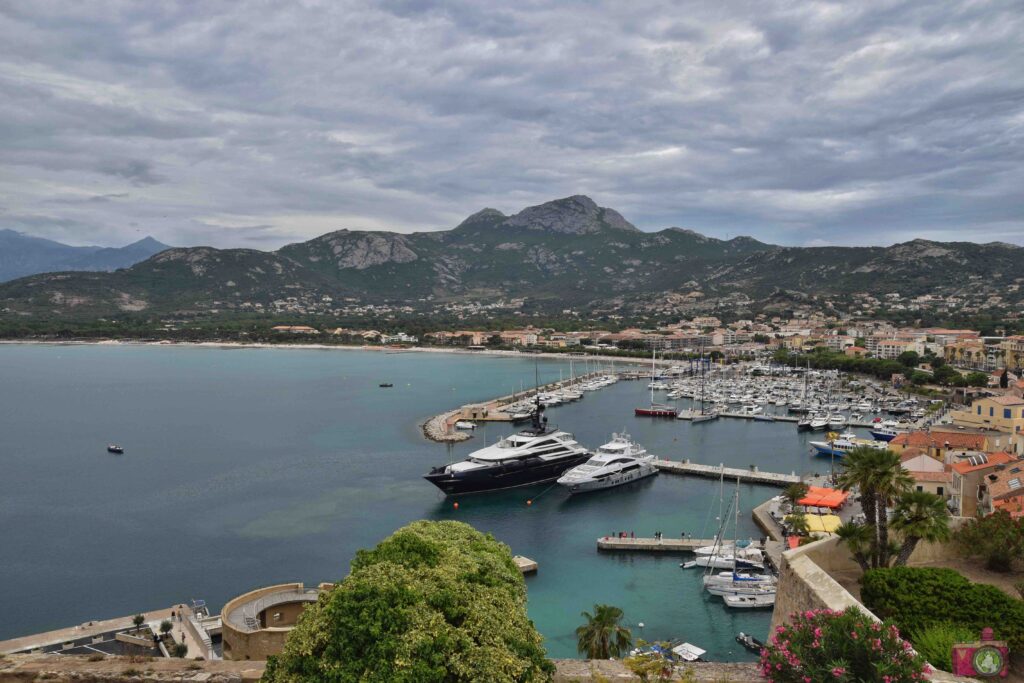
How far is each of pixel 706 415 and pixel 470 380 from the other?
3347cm

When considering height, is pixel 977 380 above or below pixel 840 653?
below

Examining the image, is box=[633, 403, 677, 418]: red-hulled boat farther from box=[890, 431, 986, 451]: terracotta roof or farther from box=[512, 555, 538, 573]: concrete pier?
box=[512, 555, 538, 573]: concrete pier

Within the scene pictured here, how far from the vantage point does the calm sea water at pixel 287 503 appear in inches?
870

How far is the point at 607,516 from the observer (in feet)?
99.3

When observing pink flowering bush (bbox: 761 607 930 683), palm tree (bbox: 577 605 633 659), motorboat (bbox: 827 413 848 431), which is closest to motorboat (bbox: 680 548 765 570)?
palm tree (bbox: 577 605 633 659)

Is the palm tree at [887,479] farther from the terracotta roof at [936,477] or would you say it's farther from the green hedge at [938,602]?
the terracotta roof at [936,477]

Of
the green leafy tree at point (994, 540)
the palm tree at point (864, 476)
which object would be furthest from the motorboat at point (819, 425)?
the green leafy tree at point (994, 540)

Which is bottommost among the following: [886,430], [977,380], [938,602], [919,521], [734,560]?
[886,430]

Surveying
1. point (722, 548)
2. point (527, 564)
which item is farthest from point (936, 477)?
point (527, 564)

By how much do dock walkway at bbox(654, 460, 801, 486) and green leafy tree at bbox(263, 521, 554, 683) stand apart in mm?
27284

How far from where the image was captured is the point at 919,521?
1218cm

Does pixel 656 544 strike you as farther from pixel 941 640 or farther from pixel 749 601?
pixel 941 640

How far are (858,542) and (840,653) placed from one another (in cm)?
603

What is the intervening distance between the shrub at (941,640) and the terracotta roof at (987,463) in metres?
17.7
